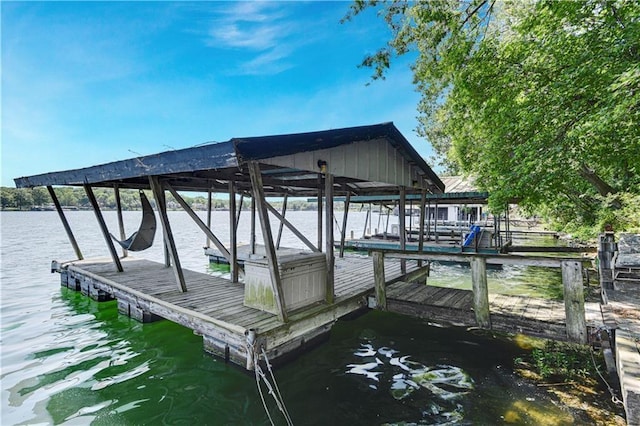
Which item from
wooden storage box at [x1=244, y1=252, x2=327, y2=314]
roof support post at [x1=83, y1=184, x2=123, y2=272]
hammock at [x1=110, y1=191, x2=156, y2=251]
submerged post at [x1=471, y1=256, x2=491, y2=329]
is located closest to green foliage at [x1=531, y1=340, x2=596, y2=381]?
submerged post at [x1=471, y1=256, x2=491, y2=329]

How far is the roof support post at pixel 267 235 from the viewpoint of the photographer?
11.7ft

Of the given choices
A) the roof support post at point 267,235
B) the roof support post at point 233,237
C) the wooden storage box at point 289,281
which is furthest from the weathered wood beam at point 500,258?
the roof support post at point 233,237

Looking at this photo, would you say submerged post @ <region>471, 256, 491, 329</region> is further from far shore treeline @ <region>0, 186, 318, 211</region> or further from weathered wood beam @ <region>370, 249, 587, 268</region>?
far shore treeline @ <region>0, 186, 318, 211</region>

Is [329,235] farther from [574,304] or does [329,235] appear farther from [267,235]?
[574,304]

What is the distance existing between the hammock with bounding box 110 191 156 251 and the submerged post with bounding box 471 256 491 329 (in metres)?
7.86

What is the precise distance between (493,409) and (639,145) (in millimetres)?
6334

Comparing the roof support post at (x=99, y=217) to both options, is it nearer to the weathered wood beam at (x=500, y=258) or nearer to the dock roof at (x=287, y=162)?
the dock roof at (x=287, y=162)

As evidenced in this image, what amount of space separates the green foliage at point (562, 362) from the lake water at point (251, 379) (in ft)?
1.31

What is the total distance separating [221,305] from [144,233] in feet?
14.8

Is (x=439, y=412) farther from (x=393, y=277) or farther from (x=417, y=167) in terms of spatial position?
(x=417, y=167)

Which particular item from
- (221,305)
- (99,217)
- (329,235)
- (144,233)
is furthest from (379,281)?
(99,217)

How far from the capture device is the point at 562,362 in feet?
15.1

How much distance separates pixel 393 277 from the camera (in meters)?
7.13

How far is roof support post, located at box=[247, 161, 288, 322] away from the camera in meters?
3.56
